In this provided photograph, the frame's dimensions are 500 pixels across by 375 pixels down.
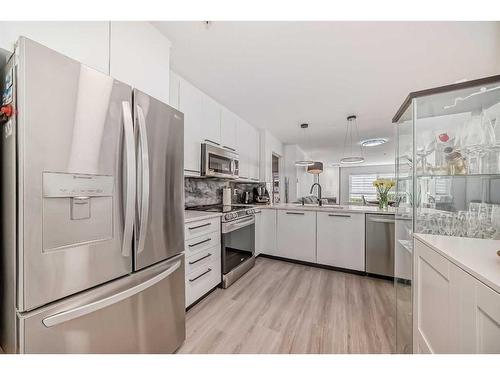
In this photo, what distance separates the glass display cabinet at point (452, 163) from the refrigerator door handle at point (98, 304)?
1.59m

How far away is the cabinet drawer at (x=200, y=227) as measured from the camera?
175 cm

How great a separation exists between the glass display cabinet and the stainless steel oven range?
5.15 feet

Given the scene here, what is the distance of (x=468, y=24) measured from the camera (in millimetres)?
1390

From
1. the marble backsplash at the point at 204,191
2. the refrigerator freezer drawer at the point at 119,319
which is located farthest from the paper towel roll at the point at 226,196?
the refrigerator freezer drawer at the point at 119,319

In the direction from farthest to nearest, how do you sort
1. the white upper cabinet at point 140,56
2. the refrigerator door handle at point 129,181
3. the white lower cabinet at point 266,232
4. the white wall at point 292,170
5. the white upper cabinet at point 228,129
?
the white wall at point 292,170
the white lower cabinet at point 266,232
the white upper cabinet at point 228,129
the white upper cabinet at point 140,56
the refrigerator door handle at point 129,181

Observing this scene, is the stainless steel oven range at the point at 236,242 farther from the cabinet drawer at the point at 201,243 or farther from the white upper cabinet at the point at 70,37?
the white upper cabinet at the point at 70,37


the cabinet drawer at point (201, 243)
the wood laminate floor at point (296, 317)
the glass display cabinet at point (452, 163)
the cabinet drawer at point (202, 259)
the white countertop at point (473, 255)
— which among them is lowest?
the wood laminate floor at point (296, 317)

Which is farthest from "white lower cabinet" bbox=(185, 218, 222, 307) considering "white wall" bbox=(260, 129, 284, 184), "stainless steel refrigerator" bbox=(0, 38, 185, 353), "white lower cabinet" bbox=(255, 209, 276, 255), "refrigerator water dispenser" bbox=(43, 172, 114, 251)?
"white wall" bbox=(260, 129, 284, 184)

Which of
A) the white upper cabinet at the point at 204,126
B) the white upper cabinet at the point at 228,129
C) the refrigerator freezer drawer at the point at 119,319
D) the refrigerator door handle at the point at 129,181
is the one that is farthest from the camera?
the white upper cabinet at the point at 228,129

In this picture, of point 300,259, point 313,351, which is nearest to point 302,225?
point 300,259

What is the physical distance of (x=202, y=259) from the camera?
→ 1.95 m

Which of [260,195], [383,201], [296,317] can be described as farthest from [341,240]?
[260,195]

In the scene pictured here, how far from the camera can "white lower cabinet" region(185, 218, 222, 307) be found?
1.79 metres

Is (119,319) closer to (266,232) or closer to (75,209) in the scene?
(75,209)
